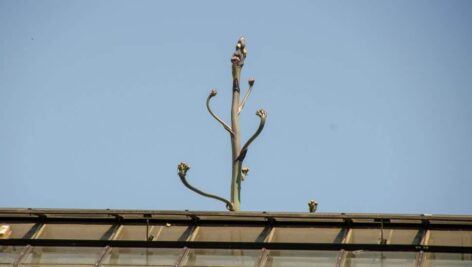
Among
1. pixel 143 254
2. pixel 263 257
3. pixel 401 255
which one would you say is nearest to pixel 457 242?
pixel 401 255

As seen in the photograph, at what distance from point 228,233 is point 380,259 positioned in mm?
4720

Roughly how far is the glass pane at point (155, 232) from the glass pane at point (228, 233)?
550 millimetres

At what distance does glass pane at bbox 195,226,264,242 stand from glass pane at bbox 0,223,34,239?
5.20 m

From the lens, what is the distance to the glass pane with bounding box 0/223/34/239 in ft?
190

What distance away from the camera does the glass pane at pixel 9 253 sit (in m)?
56.5

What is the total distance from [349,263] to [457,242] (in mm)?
3124

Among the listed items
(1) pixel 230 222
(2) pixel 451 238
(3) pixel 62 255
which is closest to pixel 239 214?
(1) pixel 230 222


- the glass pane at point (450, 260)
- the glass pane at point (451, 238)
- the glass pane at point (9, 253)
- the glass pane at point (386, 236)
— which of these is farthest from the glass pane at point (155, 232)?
the glass pane at point (450, 260)

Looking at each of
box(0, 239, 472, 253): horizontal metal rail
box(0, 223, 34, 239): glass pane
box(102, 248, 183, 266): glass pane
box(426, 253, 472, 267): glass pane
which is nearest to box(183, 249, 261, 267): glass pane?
box(0, 239, 472, 253): horizontal metal rail

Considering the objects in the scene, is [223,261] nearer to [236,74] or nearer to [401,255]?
[401,255]

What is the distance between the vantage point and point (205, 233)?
2245 inches

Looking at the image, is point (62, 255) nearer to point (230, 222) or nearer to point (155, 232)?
point (155, 232)

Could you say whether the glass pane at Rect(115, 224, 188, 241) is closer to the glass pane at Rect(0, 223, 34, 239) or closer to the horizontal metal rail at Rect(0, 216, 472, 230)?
the horizontal metal rail at Rect(0, 216, 472, 230)

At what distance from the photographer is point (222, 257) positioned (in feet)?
182
